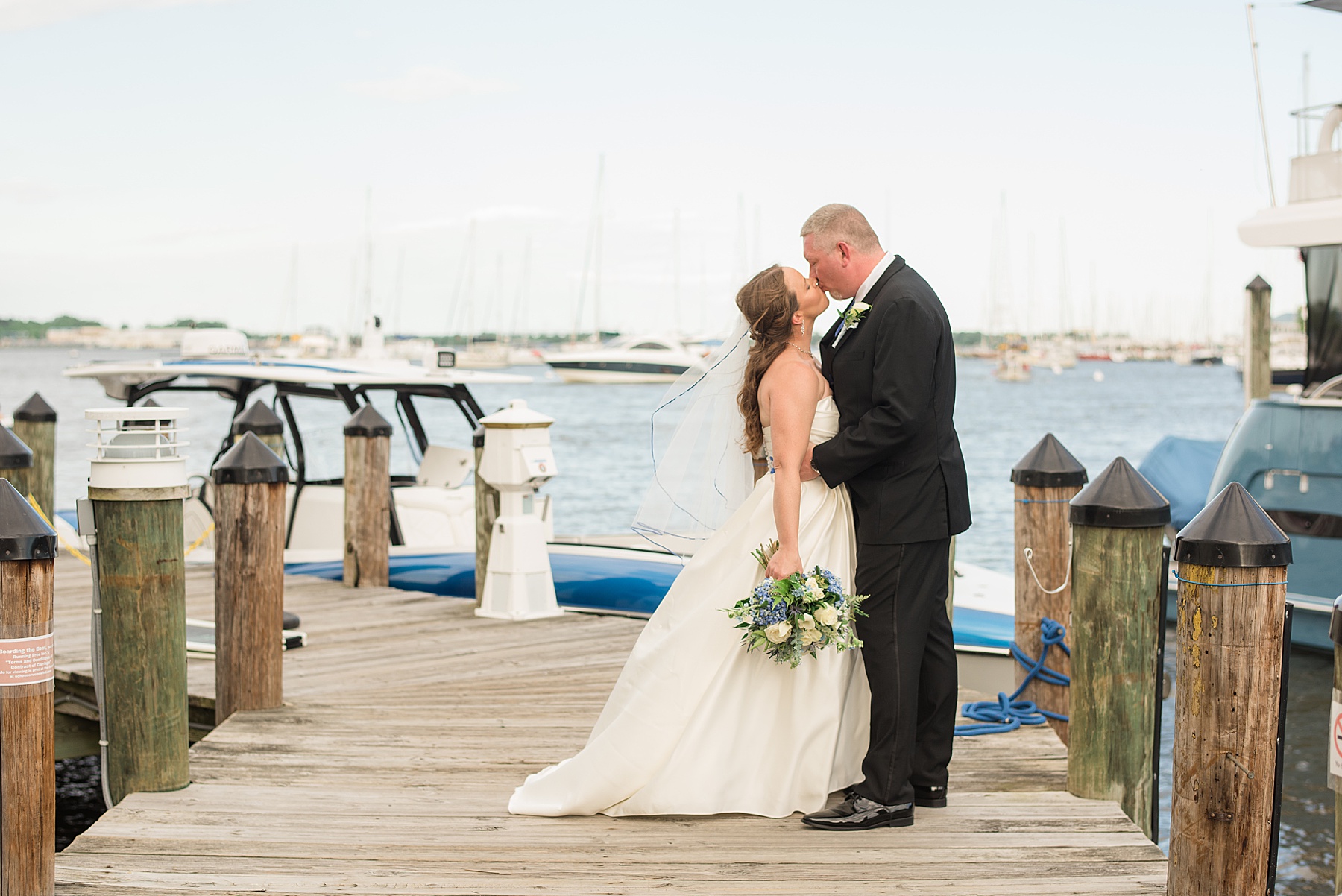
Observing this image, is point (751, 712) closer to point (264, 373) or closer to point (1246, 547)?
point (1246, 547)

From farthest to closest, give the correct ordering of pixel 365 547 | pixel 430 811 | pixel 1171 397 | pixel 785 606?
pixel 1171 397, pixel 365 547, pixel 430 811, pixel 785 606

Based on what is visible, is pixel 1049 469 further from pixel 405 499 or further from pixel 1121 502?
pixel 405 499

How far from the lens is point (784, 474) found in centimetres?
389

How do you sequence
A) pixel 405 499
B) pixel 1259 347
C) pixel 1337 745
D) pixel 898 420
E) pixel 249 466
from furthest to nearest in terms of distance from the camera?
pixel 1259 347 → pixel 405 499 → pixel 249 466 → pixel 898 420 → pixel 1337 745

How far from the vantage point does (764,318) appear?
3.97m

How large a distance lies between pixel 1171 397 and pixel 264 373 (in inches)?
3029

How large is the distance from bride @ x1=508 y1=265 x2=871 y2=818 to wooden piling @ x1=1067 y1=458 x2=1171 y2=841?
802mm

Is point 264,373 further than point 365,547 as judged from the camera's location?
Yes

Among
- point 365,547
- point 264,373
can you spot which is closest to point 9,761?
point 365,547

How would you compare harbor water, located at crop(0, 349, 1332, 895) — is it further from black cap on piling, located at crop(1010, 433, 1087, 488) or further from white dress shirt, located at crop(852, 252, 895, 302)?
white dress shirt, located at crop(852, 252, 895, 302)

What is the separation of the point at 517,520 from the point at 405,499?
2.70 meters

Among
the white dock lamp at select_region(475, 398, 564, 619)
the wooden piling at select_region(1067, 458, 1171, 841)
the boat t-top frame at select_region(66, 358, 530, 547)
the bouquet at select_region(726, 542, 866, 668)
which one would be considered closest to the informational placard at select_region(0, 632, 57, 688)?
the bouquet at select_region(726, 542, 866, 668)

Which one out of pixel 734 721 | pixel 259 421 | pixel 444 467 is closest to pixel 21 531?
pixel 734 721

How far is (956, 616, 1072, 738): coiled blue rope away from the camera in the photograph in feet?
16.7
